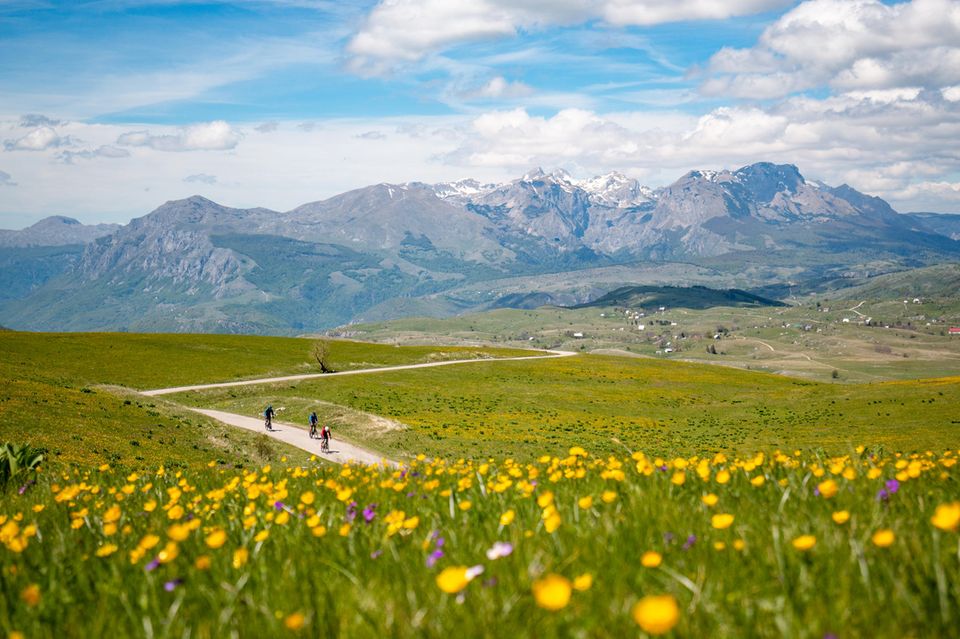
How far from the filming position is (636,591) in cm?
319

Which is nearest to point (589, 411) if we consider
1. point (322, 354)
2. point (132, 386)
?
point (322, 354)

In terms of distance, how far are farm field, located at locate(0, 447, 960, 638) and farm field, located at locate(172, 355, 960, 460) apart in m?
35.4

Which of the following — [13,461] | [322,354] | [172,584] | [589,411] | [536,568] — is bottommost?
[589,411]

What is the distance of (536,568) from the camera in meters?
3.25

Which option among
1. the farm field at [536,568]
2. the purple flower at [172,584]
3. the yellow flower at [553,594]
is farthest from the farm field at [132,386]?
the yellow flower at [553,594]

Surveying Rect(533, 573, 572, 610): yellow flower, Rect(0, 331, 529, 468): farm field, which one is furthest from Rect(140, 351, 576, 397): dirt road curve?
Rect(533, 573, 572, 610): yellow flower

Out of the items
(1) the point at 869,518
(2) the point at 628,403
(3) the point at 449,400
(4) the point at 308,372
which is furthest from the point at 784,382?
(1) the point at 869,518

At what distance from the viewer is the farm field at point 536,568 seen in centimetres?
269

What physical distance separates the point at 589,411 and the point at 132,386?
52772 mm

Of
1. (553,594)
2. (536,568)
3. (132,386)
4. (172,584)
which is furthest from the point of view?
(132,386)

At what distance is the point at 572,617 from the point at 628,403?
3310 inches

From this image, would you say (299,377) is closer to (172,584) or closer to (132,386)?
(132,386)

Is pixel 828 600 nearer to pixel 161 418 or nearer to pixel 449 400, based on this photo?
pixel 161 418

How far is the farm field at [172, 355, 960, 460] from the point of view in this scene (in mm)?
51500
